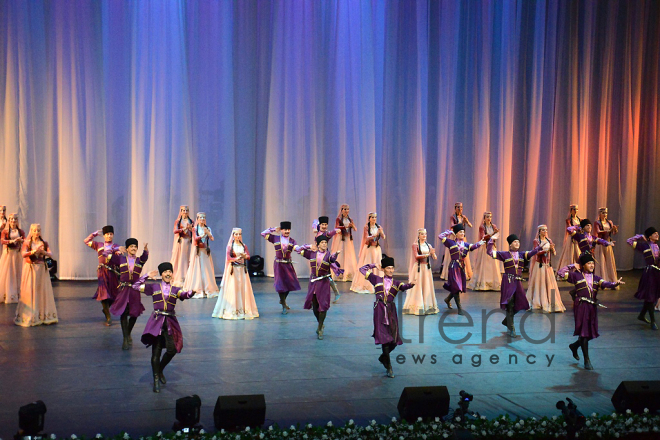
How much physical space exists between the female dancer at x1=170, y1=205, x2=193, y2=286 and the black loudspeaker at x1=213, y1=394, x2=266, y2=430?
6.23 m

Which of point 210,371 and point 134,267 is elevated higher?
point 134,267

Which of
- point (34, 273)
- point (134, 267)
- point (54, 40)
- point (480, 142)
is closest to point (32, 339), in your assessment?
point (34, 273)

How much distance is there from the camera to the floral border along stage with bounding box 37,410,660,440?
516 centimetres

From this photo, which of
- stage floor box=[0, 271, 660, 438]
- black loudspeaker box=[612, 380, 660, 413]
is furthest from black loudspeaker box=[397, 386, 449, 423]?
black loudspeaker box=[612, 380, 660, 413]

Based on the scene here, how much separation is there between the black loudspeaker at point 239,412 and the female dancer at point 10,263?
20.4ft

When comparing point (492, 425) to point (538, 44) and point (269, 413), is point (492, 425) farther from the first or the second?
point (538, 44)

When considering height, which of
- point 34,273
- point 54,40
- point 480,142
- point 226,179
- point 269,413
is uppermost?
point 54,40

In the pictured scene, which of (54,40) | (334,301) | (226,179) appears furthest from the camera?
(226,179)

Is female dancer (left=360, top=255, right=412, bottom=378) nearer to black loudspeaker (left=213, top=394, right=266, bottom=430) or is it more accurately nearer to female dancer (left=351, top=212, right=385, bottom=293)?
black loudspeaker (left=213, top=394, right=266, bottom=430)

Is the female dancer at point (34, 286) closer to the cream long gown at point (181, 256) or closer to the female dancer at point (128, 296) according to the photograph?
the female dancer at point (128, 296)

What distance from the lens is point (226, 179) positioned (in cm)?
1295

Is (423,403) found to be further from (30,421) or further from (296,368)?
(30,421)

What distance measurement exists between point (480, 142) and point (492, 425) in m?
9.43

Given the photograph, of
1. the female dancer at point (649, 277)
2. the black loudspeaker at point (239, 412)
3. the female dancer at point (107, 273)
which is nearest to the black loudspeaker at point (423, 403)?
A: the black loudspeaker at point (239, 412)
